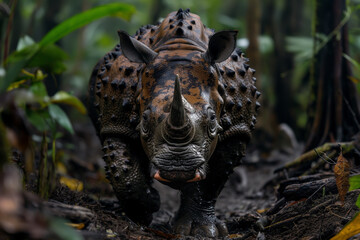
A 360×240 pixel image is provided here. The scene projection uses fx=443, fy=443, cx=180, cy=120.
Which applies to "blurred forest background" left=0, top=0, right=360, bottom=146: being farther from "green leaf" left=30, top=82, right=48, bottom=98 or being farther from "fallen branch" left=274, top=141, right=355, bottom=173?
"green leaf" left=30, top=82, right=48, bottom=98

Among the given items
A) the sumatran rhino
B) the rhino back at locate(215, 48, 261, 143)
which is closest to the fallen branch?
the rhino back at locate(215, 48, 261, 143)

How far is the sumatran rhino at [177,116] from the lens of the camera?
11.6ft

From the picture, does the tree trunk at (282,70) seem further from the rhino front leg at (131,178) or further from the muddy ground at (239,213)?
the rhino front leg at (131,178)

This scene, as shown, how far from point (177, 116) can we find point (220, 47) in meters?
1.14

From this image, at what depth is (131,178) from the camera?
4371 millimetres

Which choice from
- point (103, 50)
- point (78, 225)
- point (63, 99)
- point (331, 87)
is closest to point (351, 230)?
point (78, 225)

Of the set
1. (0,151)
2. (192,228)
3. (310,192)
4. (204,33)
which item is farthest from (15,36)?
(0,151)

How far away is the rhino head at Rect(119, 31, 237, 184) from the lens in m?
3.45

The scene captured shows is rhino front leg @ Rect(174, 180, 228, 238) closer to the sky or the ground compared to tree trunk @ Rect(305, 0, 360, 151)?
closer to the ground

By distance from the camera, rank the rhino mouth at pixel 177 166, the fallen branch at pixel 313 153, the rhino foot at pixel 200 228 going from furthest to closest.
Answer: the fallen branch at pixel 313 153, the rhino foot at pixel 200 228, the rhino mouth at pixel 177 166

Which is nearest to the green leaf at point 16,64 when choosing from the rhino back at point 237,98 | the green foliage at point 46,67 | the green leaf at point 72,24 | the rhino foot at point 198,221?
the green foliage at point 46,67

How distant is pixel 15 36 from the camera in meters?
9.02

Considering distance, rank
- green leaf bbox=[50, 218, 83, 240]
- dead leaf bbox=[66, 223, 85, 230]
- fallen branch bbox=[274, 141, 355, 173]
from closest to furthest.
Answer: green leaf bbox=[50, 218, 83, 240]
dead leaf bbox=[66, 223, 85, 230]
fallen branch bbox=[274, 141, 355, 173]

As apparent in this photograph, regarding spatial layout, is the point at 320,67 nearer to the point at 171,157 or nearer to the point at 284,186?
the point at 284,186
